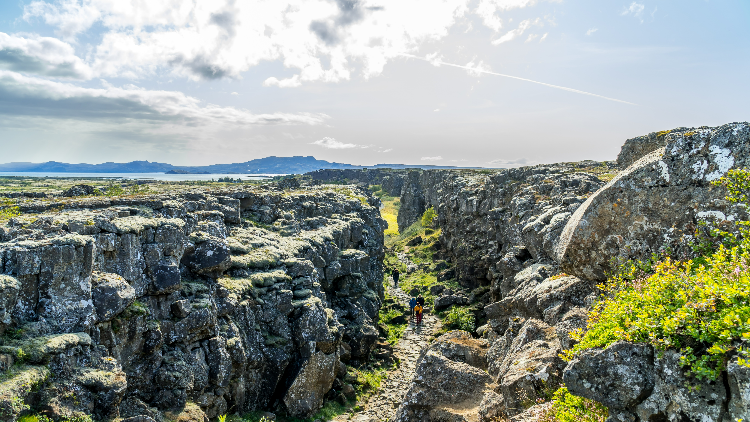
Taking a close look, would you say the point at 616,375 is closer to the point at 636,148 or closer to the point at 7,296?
the point at 636,148

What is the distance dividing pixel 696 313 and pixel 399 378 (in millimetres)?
25189

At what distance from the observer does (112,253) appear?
18.5 metres

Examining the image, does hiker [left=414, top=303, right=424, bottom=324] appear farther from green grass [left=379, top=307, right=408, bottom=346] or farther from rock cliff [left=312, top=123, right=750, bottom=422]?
rock cliff [left=312, top=123, right=750, bottom=422]

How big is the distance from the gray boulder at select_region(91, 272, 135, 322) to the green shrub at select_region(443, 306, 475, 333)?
2643 centimetres

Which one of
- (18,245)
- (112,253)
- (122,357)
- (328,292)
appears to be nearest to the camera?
(18,245)

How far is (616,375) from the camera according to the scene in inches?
349

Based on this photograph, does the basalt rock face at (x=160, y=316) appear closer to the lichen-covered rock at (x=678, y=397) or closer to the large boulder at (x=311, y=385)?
the large boulder at (x=311, y=385)

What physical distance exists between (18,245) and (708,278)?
20.9m

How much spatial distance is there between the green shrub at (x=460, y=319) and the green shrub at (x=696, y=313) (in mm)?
26043

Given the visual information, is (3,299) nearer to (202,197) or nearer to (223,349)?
(223,349)

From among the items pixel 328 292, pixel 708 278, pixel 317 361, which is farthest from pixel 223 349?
pixel 708 278

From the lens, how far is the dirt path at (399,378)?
2563cm

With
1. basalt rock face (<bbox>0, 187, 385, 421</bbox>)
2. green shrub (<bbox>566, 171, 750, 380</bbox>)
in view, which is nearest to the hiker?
basalt rock face (<bbox>0, 187, 385, 421</bbox>)

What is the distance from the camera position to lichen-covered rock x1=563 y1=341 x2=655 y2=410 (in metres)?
8.72
